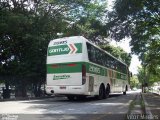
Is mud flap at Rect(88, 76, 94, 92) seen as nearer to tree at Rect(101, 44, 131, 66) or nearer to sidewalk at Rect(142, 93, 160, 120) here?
sidewalk at Rect(142, 93, 160, 120)

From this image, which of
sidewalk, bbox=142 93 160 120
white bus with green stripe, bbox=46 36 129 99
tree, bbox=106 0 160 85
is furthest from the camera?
tree, bbox=106 0 160 85

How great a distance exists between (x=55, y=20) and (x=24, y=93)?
28.0 feet

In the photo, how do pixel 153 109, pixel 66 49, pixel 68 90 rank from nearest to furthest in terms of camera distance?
1. pixel 153 109
2. pixel 68 90
3. pixel 66 49

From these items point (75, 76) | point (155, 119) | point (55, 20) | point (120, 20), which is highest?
point (55, 20)

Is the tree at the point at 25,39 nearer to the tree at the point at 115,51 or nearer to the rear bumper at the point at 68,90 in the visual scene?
the rear bumper at the point at 68,90

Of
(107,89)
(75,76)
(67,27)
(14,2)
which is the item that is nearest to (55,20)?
(67,27)

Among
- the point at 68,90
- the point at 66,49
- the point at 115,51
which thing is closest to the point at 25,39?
the point at 66,49

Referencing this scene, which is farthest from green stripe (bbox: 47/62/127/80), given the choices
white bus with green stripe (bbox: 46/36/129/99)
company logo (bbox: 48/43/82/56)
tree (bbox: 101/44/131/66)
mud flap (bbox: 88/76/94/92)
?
tree (bbox: 101/44/131/66)

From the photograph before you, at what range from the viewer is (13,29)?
30.1 metres

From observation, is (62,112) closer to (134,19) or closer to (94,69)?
(94,69)

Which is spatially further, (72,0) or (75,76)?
(72,0)

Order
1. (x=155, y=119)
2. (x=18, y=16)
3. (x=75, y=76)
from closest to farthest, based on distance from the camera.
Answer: (x=155, y=119), (x=75, y=76), (x=18, y=16)

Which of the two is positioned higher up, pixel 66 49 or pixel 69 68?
pixel 66 49

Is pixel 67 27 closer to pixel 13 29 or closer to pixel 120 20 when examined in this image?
pixel 13 29
